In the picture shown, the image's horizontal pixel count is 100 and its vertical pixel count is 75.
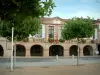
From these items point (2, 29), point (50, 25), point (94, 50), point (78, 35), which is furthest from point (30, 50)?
point (2, 29)

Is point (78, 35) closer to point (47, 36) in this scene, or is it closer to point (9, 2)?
point (9, 2)

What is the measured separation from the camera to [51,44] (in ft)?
207

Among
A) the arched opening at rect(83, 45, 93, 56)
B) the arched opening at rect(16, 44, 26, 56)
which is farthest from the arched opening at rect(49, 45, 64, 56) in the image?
the arched opening at rect(16, 44, 26, 56)

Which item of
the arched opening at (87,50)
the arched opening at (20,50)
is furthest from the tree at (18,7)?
the arched opening at (87,50)

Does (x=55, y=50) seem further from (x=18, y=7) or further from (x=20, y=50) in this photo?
(x=18, y=7)

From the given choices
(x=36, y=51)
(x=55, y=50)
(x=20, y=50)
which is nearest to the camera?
(x=20, y=50)

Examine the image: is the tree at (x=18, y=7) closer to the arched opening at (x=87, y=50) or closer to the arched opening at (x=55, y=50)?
the arched opening at (x=55, y=50)

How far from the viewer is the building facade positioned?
202 ft

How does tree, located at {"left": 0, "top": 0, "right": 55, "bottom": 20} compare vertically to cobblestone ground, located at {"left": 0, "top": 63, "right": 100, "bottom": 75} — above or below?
above

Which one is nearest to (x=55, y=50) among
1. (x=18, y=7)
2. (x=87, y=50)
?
(x=87, y=50)

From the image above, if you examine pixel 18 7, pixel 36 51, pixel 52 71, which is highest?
pixel 18 7

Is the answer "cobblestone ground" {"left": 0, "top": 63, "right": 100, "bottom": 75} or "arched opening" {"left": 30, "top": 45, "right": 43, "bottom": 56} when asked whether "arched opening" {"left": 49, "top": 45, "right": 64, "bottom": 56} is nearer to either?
"arched opening" {"left": 30, "top": 45, "right": 43, "bottom": 56}

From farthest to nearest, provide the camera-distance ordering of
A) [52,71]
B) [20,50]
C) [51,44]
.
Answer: [20,50] < [51,44] < [52,71]

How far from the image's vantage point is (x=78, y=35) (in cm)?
3409
